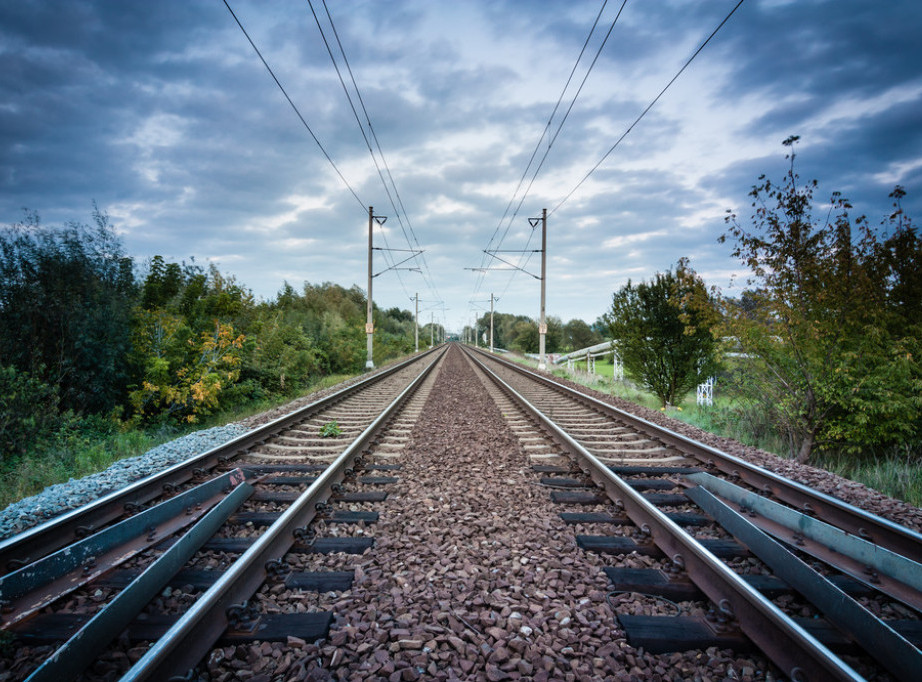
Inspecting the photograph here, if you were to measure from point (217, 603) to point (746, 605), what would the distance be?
2.79 metres

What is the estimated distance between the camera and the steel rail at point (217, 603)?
1.82 metres

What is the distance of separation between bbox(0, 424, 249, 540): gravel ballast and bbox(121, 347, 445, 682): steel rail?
83.2 inches

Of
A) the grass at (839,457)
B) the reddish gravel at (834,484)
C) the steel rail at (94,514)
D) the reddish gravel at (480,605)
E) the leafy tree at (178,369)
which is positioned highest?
the leafy tree at (178,369)

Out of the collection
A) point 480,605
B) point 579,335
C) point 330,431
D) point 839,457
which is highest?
point 579,335

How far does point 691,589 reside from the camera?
2.62 m

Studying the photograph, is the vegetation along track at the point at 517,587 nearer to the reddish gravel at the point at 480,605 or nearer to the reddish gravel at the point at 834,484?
the reddish gravel at the point at 480,605

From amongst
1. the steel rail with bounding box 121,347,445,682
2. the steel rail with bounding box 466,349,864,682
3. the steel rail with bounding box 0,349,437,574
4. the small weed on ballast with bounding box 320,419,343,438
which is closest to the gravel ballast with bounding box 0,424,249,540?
the steel rail with bounding box 0,349,437,574

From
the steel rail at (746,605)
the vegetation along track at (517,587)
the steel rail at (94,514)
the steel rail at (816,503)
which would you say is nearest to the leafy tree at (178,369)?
the steel rail at (94,514)

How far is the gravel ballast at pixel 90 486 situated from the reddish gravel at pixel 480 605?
101 inches

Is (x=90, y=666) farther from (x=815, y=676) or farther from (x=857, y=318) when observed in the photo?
(x=857, y=318)

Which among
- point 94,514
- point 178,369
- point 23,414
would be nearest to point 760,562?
point 94,514

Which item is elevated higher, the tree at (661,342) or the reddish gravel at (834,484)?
the tree at (661,342)

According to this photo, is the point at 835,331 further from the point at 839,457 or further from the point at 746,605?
the point at 746,605

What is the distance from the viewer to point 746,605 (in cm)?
226
